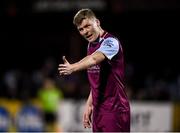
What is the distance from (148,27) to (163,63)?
114 centimetres

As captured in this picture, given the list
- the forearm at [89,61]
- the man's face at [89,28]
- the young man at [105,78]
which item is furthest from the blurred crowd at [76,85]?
the forearm at [89,61]

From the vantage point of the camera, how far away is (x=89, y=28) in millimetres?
7066

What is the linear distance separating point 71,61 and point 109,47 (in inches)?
465

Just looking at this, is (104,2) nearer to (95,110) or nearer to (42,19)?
(42,19)

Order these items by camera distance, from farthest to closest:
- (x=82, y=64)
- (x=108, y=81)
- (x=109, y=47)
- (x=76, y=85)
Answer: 1. (x=76, y=85)
2. (x=108, y=81)
3. (x=109, y=47)
4. (x=82, y=64)

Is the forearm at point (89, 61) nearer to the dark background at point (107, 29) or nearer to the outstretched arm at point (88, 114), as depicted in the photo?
the outstretched arm at point (88, 114)

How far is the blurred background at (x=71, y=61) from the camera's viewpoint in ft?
49.1

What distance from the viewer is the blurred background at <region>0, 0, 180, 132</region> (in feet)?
49.1

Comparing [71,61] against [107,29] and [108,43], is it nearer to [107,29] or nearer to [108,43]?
[107,29]

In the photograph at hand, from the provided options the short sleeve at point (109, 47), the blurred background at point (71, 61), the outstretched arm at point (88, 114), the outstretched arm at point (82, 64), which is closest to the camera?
the outstretched arm at point (82, 64)

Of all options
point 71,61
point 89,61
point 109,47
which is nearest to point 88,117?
point 109,47

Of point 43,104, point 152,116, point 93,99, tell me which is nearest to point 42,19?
point 43,104

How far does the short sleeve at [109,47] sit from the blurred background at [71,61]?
7.46 meters

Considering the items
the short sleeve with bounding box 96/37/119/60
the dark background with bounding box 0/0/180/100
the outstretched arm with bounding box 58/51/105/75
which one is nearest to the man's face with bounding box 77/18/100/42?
the short sleeve with bounding box 96/37/119/60
